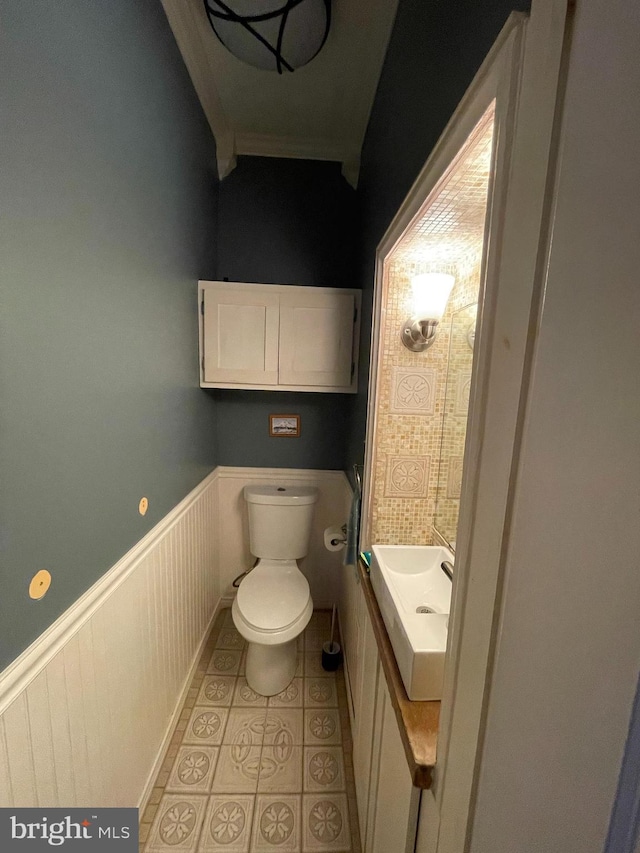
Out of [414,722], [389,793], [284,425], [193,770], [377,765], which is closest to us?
[414,722]

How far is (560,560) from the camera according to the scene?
316mm

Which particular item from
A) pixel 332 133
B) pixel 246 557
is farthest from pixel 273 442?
pixel 332 133

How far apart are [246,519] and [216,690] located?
85 centimetres

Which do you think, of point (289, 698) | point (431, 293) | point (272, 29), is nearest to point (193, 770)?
point (289, 698)

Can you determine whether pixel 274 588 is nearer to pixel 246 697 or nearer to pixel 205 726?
pixel 246 697

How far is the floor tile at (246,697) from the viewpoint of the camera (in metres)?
1.63

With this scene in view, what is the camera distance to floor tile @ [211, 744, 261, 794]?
1299 millimetres

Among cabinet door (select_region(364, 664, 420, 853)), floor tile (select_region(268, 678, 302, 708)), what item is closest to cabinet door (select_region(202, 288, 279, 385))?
cabinet door (select_region(364, 664, 420, 853))

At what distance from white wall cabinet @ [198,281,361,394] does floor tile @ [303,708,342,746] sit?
1.52 metres

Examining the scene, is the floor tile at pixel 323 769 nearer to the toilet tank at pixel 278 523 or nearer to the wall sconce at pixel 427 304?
the toilet tank at pixel 278 523

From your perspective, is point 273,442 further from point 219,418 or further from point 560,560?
point 560,560

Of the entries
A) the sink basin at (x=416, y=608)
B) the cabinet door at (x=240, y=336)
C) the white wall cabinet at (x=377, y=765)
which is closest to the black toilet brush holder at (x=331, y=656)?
the white wall cabinet at (x=377, y=765)

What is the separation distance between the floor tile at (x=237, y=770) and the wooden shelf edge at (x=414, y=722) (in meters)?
0.95

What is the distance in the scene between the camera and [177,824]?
1.19 m
